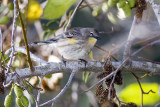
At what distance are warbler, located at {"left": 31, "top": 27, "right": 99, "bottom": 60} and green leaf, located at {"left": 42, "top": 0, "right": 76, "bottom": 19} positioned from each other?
0.42m

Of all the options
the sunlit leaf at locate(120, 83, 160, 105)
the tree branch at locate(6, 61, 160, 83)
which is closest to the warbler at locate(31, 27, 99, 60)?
→ the tree branch at locate(6, 61, 160, 83)

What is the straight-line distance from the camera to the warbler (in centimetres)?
261

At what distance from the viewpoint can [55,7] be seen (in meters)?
2.10

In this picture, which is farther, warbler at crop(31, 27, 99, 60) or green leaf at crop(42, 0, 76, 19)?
warbler at crop(31, 27, 99, 60)

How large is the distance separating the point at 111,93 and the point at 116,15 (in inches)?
35.8

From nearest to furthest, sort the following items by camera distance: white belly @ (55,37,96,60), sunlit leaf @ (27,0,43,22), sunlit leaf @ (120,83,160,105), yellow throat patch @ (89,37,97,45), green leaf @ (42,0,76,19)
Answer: sunlit leaf @ (120,83,160,105)
green leaf @ (42,0,76,19)
white belly @ (55,37,96,60)
yellow throat patch @ (89,37,97,45)
sunlit leaf @ (27,0,43,22)

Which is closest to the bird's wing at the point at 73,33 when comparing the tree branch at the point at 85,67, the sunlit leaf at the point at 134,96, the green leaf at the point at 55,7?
the green leaf at the point at 55,7

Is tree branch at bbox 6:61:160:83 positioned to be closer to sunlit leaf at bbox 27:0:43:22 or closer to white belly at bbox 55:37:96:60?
white belly at bbox 55:37:96:60

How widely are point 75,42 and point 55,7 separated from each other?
720 millimetres

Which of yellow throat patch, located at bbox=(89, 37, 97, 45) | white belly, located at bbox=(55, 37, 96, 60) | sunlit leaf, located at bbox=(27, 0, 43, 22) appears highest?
sunlit leaf, located at bbox=(27, 0, 43, 22)

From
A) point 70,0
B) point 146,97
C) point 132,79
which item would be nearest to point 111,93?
point 146,97

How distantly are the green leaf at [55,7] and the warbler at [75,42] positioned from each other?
424 mm

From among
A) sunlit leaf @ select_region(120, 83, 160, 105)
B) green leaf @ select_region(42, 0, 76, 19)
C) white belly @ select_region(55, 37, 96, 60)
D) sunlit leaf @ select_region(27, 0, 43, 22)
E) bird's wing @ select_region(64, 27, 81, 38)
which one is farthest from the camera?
sunlit leaf @ select_region(27, 0, 43, 22)

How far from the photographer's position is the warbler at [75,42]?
2611mm
